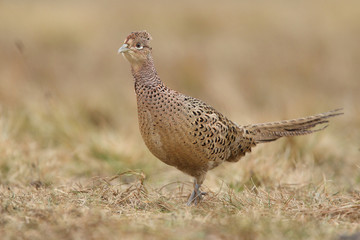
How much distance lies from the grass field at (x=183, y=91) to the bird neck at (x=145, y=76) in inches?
32.3

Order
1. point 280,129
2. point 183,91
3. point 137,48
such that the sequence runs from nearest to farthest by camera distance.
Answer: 1. point 137,48
2. point 280,129
3. point 183,91

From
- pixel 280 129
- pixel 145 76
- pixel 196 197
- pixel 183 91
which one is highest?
pixel 145 76

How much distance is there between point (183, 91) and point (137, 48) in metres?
6.73

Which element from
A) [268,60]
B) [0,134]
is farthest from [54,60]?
[0,134]

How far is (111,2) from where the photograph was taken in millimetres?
17766

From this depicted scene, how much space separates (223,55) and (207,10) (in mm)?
3242

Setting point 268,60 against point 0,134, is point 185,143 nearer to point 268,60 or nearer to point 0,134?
point 0,134

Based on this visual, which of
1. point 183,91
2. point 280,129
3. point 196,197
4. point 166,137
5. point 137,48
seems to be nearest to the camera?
point 166,137

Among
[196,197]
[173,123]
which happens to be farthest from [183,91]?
[173,123]

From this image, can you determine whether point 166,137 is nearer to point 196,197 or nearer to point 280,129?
point 196,197

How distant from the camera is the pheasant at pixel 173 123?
4781 millimetres

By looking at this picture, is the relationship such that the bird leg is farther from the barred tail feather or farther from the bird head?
the bird head

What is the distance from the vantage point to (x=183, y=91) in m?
11.6

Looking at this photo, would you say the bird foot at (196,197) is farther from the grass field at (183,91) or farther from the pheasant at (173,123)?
the grass field at (183,91)
